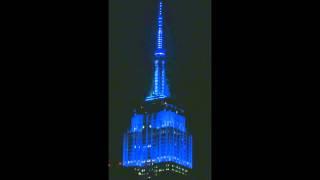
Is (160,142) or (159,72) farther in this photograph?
(159,72)

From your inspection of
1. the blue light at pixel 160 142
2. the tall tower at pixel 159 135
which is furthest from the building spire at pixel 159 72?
the blue light at pixel 160 142

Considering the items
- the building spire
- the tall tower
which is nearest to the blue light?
the tall tower

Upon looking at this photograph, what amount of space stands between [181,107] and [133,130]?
1017 millimetres

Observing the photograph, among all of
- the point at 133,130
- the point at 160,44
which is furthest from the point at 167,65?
the point at 133,130

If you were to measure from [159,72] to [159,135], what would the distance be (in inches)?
48.5

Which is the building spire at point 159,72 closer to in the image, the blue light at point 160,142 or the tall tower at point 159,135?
the tall tower at point 159,135

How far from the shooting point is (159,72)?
42.0 feet

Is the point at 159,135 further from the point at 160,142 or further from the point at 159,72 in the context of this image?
the point at 159,72

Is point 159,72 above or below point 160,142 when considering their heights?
above

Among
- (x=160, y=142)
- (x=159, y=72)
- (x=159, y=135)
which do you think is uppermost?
(x=159, y=72)

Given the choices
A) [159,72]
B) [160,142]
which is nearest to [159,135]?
[160,142]

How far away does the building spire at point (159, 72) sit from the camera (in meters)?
12.5

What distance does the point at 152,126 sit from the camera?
12.7 m

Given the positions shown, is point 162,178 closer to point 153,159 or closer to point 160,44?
point 153,159
